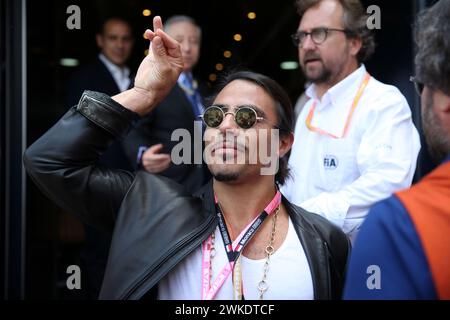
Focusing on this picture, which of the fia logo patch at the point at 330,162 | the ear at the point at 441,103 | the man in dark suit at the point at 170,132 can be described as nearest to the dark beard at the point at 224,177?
the ear at the point at 441,103

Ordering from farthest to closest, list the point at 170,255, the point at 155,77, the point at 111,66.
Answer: the point at 111,66 → the point at 155,77 → the point at 170,255

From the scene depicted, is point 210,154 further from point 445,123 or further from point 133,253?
point 445,123

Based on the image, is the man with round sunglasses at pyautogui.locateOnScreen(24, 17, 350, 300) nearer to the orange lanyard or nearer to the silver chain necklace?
the silver chain necklace

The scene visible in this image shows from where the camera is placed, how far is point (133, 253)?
182 cm

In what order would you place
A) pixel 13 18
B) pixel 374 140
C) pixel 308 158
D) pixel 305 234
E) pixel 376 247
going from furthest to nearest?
pixel 13 18, pixel 308 158, pixel 374 140, pixel 305 234, pixel 376 247

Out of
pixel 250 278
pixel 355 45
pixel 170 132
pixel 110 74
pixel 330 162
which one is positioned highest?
pixel 355 45

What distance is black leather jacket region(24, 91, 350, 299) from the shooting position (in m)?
1.82

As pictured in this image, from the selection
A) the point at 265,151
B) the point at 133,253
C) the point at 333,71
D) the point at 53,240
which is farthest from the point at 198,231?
the point at 53,240

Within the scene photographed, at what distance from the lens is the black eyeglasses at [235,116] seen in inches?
85.9

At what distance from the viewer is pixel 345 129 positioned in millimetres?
2904

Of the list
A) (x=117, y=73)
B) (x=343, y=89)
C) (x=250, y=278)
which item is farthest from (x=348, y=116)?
(x=117, y=73)

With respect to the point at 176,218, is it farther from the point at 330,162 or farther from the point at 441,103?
the point at 330,162

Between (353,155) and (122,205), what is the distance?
1.37m
